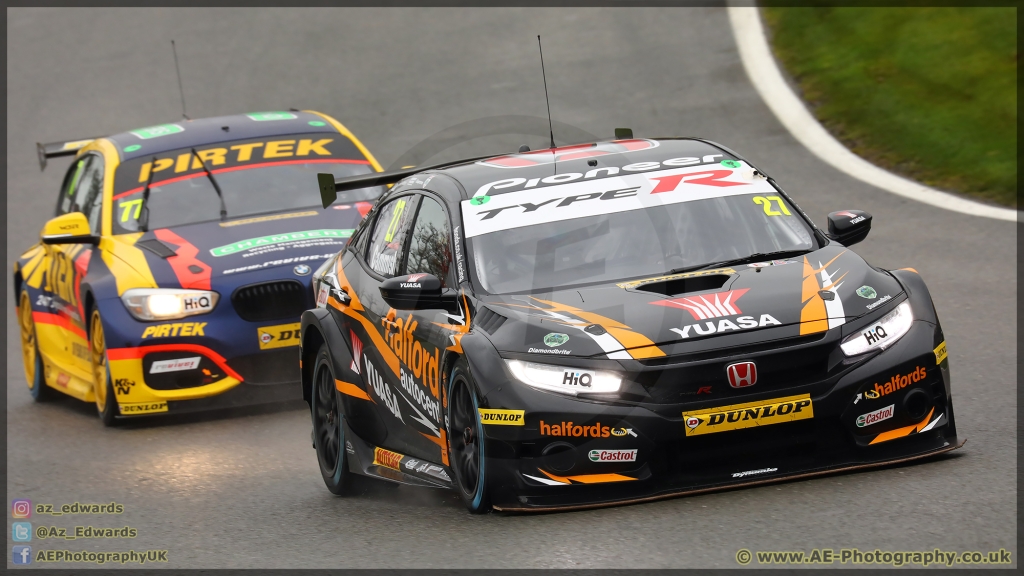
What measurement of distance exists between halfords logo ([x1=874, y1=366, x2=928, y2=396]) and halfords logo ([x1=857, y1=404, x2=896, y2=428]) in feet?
0.22

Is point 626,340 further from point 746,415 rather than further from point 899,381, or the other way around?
point 899,381

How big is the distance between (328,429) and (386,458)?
0.83 m

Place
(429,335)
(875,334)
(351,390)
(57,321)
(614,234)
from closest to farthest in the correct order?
(875,334) → (429,335) → (614,234) → (351,390) → (57,321)

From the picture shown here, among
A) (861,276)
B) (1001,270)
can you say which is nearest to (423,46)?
(1001,270)

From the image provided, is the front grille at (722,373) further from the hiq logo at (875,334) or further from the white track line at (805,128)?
the white track line at (805,128)

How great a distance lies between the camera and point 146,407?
35.1 ft

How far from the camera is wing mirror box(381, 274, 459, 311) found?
267 inches

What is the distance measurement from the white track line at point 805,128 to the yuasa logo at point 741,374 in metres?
7.91

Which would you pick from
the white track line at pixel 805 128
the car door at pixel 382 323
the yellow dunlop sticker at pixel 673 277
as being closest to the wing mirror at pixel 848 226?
the yellow dunlop sticker at pixel 673 277

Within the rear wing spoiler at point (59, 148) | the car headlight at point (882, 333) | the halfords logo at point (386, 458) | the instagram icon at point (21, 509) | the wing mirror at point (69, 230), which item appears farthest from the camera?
the rear wing spoiler at point (59, 148)

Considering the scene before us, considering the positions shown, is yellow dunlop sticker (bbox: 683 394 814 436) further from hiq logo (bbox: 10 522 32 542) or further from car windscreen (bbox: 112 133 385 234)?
car windscreen (bbox: 112 133 385 234)

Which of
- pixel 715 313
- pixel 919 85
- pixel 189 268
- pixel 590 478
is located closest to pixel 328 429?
pixel 590 478

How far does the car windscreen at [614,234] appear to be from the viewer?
6.94 metres

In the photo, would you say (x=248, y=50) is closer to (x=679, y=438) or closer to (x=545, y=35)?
(x=545, y=35)
